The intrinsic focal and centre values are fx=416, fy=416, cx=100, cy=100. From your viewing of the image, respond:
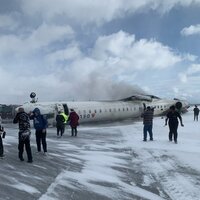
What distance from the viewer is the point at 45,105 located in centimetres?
3591

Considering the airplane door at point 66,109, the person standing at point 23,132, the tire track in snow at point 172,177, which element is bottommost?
the tire track in snow at point 172,177

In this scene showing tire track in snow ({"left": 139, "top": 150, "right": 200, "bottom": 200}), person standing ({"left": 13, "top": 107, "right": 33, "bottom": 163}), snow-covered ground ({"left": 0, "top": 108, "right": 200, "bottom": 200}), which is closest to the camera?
snow-covered ground ({"left": 0, "top": 108, "right": 200, "bottom": 200})

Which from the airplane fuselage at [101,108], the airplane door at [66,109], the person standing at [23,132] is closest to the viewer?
the person standing at [23,132]

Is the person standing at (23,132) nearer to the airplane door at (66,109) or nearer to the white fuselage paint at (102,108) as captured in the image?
the white fuselage paint at (102,108)

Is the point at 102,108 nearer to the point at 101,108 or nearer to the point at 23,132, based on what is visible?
the point at 101,108

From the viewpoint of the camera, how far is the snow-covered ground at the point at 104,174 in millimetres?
8555

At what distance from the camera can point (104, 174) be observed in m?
10.9

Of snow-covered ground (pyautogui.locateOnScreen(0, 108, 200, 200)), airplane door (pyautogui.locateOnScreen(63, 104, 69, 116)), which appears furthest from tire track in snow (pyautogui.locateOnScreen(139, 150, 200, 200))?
airplane door (pyautogui.locateOnScreen(63, 104, 69, 116))

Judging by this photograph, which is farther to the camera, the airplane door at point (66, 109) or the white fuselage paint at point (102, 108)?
the airplane door at point (66, 109)

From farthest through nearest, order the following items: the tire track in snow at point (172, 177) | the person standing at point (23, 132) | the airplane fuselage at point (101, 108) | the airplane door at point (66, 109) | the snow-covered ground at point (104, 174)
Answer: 1. the airplane door at point (66, 109)
2. the airplane fuselage at point (101, 108)
3. the person standing at point (23, 132)
4. the tire track in snow at point (172, 177)
5. the snow-covered ground at point (104, 174)

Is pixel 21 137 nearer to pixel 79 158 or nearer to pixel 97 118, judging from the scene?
pixel 79 158

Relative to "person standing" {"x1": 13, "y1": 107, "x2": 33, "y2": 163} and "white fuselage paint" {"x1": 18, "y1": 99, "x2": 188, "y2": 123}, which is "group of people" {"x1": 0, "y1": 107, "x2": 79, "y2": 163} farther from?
"white fuselage paint" {"x1": 18, "y1": 99, "x2": 188, "y2": 123}

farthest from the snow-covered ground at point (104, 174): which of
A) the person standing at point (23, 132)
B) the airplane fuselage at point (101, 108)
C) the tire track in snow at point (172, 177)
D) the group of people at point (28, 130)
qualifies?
the airplane fuselage at point (101, 108)

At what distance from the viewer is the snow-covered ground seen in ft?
28.1
